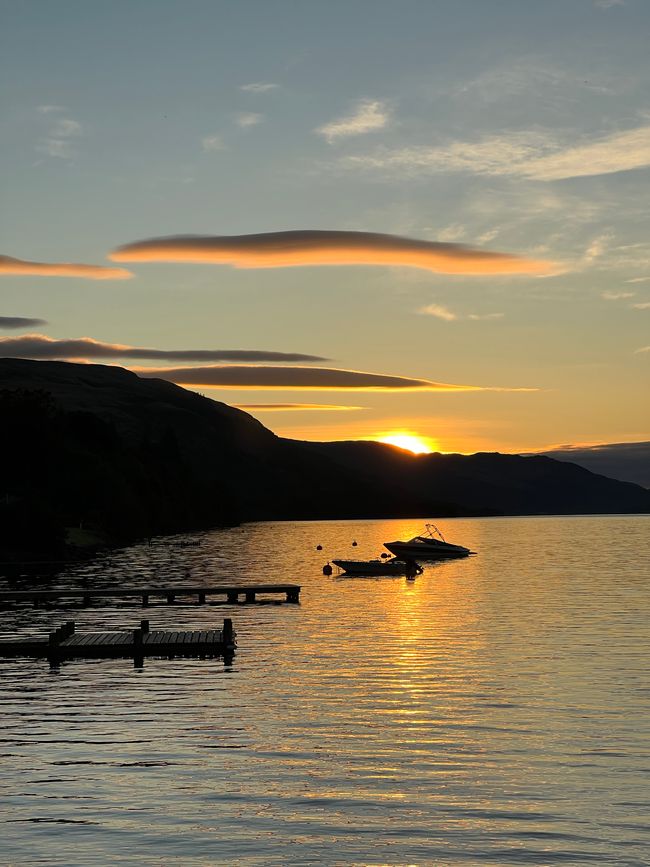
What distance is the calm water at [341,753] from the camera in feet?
77.4

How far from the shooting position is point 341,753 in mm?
31875

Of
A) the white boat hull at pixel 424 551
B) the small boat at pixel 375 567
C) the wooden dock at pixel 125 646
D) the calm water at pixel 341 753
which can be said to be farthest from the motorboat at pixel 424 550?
the wooden dock at pixel 125 646

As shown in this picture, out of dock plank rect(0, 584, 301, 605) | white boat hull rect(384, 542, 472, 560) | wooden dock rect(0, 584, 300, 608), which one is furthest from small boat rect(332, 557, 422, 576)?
dock plank rect(0, 584, 301, 605)

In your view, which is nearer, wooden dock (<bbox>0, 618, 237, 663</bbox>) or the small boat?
wooden dock (<bbox>0, 618, 237, 663</bbox>)

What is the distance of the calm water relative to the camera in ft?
77.4

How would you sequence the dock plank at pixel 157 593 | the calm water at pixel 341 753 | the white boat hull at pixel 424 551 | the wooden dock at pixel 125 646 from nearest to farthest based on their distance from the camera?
the calm water at pixel 341 753, the wooden dock at pixel 125 646, the dock plank at pixel 157 593, the white boat hull at pixel 424 551

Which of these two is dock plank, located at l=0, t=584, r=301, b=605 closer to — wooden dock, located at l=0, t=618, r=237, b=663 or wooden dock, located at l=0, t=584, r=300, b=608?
wooden dock, located at l=0, t=584, r=300, b=608

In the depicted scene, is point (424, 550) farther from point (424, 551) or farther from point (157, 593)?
point (157, 593)

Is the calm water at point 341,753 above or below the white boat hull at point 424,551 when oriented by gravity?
below

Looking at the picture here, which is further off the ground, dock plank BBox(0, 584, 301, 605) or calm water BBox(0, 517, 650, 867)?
dock plank BBox(0, 584, 301, 605)

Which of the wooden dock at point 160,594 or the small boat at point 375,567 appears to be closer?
the wooden dock at point 160,594

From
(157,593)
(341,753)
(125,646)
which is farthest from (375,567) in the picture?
(341,753)

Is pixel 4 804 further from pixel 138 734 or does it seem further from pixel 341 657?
pixel 341 657

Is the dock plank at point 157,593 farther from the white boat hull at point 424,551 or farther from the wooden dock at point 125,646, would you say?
the white boat hull at point 424,551
